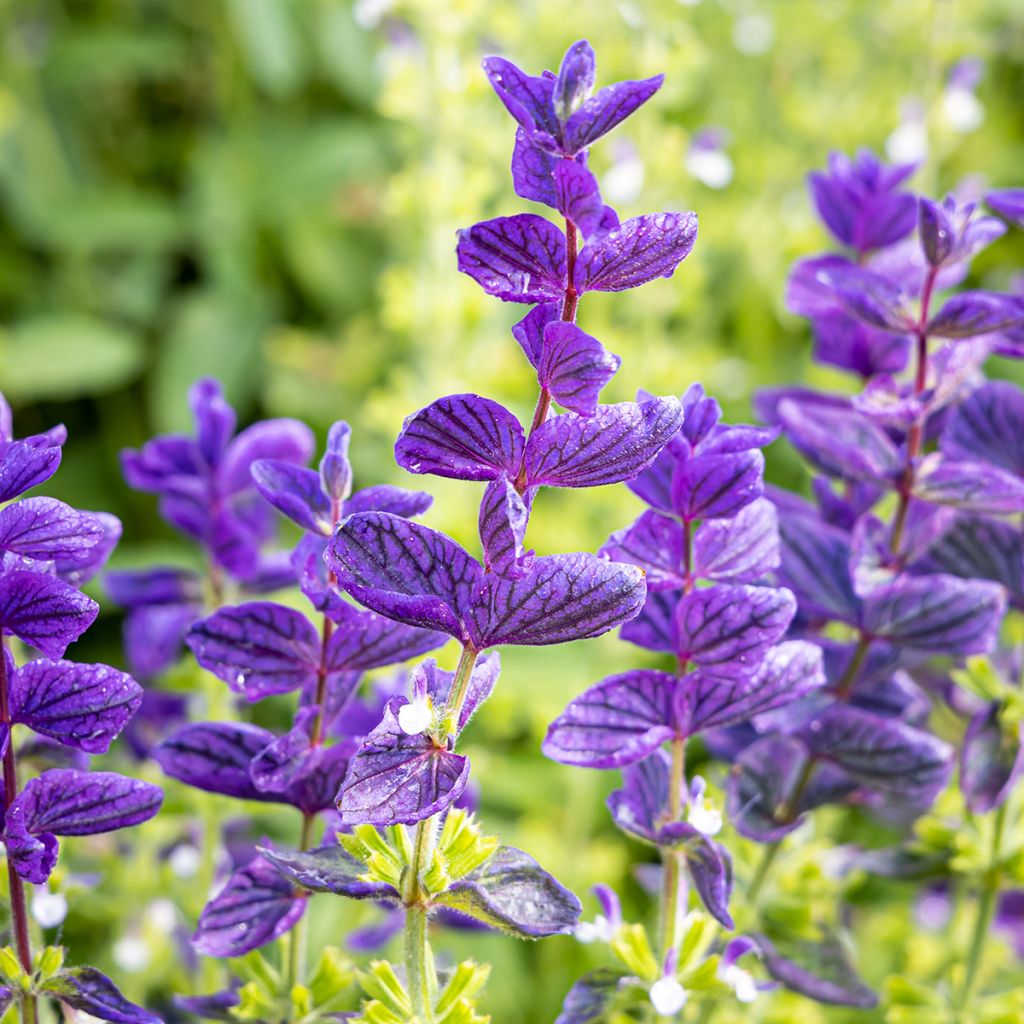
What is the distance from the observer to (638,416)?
50 centimetres

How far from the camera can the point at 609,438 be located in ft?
1.64

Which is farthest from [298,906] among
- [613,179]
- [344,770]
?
[613,179]

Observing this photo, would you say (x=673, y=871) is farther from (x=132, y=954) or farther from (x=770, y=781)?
(x=132, y=954)

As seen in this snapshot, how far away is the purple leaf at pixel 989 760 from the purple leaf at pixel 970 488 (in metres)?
0.13

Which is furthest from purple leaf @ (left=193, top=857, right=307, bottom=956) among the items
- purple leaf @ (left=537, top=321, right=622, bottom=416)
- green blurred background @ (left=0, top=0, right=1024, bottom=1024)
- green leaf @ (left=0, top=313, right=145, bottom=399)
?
green leaf @ (left=0, top=313, right=145, bottom=399)

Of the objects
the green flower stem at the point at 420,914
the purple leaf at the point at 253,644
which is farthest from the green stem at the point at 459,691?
the purple leaf at the point at 253,644

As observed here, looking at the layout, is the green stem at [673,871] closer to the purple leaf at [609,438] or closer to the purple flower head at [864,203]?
the purple leaf at [609,438]

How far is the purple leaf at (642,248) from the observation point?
499 millimetres

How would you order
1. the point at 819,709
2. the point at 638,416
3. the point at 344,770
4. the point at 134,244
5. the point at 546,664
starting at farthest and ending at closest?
the point at 134,244 < the point at 546,664 < the point at 819,709 < the point at 344,770 < the point at 638,416

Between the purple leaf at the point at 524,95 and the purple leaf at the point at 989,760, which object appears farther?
the purple leaf at the point at 989,760

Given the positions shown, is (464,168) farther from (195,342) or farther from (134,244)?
(134,244)

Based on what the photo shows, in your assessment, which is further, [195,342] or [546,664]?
[195,342]

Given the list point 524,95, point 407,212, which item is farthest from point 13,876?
point 407,212

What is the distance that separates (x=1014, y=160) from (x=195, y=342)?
4.94 feet
